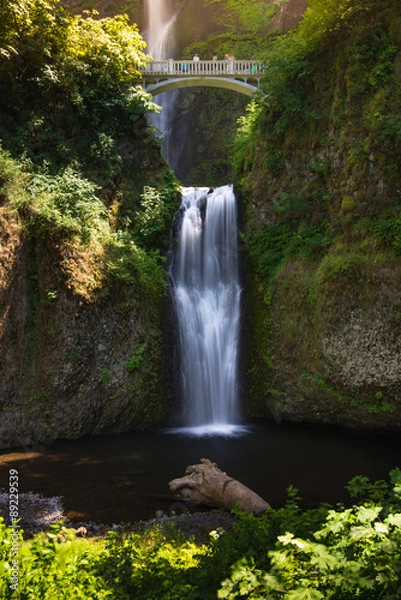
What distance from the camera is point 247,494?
22.5ft

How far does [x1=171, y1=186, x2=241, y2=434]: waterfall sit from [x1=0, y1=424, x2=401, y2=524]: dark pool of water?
4.42 ft

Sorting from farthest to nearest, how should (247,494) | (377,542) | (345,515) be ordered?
(247,494) → (345,515) → (377,542)

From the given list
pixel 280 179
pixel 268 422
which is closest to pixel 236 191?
pixel 280 179

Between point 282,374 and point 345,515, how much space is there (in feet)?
Result: 30.2

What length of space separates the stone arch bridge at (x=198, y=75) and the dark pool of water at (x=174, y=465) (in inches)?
584

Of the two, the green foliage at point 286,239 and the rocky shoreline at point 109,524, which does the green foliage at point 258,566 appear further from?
the green foliage at point 286,239

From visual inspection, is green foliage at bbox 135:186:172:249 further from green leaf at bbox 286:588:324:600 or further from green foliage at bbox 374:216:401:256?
green leaf at bbox 286:588:324:600

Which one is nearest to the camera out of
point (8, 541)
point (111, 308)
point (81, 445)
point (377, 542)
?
point (377, 542)

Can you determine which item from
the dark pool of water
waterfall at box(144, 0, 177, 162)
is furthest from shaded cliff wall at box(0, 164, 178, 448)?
waterfall at box(144, 0, 177, 162)

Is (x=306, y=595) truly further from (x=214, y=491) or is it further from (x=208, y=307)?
(x=208, y=307)

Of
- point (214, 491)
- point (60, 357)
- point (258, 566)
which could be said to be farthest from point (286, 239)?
point (258, 566)

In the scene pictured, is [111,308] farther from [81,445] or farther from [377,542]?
[377,542]

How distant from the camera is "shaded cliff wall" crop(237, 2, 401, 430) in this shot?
35.8 ft

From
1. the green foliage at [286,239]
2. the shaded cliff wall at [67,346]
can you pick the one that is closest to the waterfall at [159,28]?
the green foliage at [286,239]
